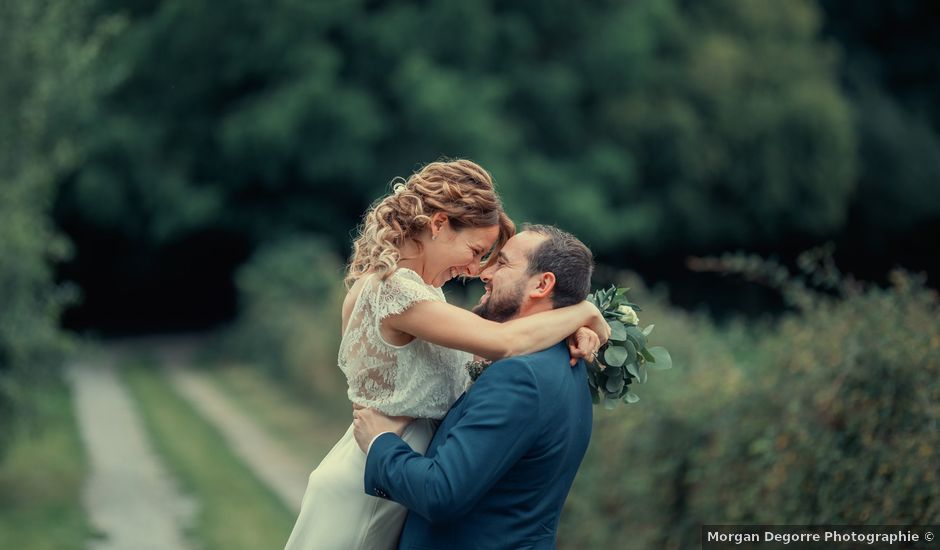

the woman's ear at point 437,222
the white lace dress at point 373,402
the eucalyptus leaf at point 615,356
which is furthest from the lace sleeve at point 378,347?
the eucalyptus leaf at point 615,356

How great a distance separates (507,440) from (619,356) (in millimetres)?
588

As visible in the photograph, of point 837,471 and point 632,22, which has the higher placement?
point 632,22

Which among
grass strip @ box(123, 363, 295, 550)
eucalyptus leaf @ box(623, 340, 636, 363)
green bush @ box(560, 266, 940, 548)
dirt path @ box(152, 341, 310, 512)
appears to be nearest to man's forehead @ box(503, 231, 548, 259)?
eucalyptus leaf @ box(623, 340, 636, 363)

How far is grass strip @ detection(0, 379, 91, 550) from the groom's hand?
628 centimetres

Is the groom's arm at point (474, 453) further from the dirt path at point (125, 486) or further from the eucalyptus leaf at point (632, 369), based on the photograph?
the dirt path at point (125, 486)

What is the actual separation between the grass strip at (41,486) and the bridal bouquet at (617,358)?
21.0 feet

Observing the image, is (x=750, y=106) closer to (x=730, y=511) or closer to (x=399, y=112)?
(x=399, y=112)

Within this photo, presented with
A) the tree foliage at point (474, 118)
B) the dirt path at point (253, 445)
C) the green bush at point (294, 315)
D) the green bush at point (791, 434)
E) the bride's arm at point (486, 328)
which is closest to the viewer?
the bride's arm at point (486, 328)

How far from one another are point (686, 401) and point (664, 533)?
2.51 ft

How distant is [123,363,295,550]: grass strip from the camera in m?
8.98

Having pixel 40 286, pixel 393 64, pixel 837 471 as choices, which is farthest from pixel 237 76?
pixel 837 471

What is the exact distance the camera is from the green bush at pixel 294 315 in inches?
582

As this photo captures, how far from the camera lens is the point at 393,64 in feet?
75.7

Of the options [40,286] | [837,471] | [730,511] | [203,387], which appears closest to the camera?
[837,471]
